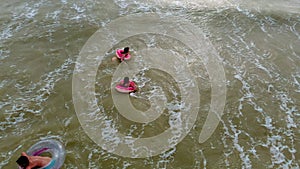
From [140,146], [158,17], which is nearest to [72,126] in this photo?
[140,146]

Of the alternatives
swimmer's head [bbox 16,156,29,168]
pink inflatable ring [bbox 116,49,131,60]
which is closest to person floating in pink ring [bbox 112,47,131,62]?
pink inflatable ring [bbox 116,49,131,60]

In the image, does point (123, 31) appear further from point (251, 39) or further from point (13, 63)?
point (251, 39)

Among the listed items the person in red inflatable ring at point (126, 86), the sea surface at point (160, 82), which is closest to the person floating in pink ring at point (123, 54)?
the sea surface at point (160, 82)

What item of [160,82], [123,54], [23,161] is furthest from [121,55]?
[23,161]

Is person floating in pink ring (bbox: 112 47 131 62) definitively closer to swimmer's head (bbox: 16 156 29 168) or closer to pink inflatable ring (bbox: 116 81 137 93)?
pink inflatable ring (bbox: 116 81 137 93)

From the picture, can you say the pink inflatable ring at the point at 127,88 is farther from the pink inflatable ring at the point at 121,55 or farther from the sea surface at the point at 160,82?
the pink inflatable ring at the point at 121,55

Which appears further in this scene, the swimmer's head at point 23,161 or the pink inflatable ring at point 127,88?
the pink inflatable ring at point 127,88

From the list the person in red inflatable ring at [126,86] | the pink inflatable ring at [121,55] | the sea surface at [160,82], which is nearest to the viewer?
the sea surface at [160,82]
